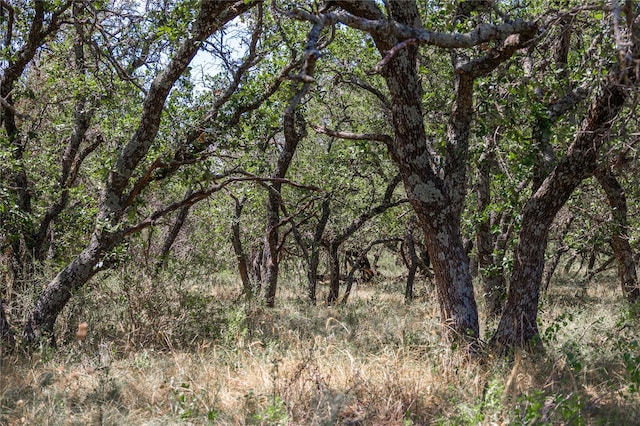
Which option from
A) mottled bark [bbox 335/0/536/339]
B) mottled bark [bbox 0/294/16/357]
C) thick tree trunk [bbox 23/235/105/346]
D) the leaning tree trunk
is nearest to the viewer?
mottled bark [bbox 335/0/536/339]

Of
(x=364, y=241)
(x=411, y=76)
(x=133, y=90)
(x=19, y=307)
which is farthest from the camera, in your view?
(x=364, y=241)

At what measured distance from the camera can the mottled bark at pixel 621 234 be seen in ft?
27.3

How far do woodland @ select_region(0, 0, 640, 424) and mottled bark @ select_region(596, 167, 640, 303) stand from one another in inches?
2.4

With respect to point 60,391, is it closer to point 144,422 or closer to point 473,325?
point 144,422

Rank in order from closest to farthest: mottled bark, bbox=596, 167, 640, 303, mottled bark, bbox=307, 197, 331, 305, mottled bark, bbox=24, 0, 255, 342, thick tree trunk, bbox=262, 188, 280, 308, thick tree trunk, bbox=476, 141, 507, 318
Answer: mottled bark, bbox=24, 0, 255, 342 → mottled bark, bbox=596, 167, 640, 303 → thick tree trunk, bbox=476, 141, 507, 318 → thick tree trunk, bbox=262, 188, 280, 308 → mottled bark, bbox=307, 197, 331, 305

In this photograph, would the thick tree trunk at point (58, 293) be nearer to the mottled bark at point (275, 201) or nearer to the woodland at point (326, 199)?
the woodland at point (326, 199)

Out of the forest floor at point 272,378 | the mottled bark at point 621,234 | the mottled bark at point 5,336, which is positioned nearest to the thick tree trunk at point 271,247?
the forest floor at point 272,378

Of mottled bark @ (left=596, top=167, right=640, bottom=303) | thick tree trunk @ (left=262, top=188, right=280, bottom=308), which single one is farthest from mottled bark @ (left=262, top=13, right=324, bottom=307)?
mottled bark @ (left=596, top=167, right=640, bottom=303)

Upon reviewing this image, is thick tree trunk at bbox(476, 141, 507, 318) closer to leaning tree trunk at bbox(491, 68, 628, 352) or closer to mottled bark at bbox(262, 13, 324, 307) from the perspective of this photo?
leaning tree trunk at bbox(491, 68, 628, 352)

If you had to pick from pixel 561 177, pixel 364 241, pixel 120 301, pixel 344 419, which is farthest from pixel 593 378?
pixel 364 241

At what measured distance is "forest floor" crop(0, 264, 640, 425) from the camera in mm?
4137

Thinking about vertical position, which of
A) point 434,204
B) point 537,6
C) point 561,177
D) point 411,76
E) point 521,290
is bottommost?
point 521,290

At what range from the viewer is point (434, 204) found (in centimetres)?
550

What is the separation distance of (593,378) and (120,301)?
219 inches
